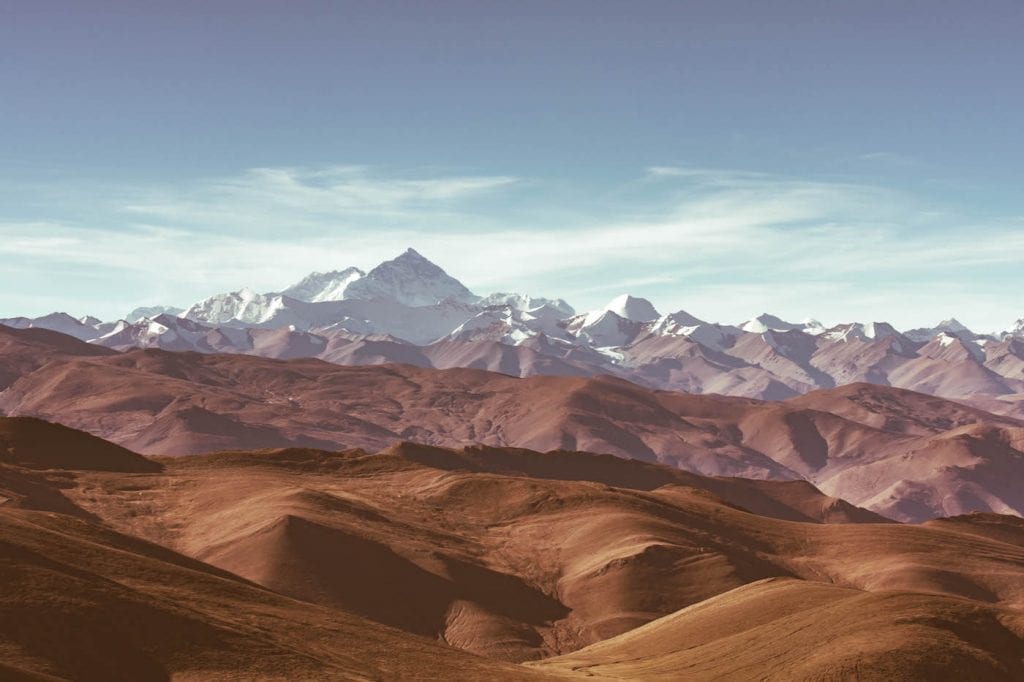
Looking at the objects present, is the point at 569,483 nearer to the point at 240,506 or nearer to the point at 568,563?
the point at 568,563

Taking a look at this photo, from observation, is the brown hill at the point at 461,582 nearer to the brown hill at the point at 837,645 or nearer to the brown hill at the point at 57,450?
the brown hill at the point at 837,645

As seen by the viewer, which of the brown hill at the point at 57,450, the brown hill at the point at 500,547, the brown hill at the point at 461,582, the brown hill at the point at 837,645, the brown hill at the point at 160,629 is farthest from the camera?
the brown hill at the point at 57,450

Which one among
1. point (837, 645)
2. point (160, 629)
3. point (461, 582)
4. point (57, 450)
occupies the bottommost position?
point (461, 582)

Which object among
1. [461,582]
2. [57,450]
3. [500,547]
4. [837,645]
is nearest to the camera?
[837,645]

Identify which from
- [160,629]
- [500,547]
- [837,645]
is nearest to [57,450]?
[500,547]

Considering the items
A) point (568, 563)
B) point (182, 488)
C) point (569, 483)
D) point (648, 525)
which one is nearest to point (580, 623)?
point (568, 563)

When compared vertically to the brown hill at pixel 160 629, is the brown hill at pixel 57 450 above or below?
above

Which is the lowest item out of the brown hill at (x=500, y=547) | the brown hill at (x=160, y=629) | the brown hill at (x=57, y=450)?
the brown hill at (x=500, y=547)

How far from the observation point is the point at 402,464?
197125 millimetres

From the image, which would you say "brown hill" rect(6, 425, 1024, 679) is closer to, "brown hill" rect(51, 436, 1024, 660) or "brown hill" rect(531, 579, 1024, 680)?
"brown hill" rect(531, 579, 1024, 680)

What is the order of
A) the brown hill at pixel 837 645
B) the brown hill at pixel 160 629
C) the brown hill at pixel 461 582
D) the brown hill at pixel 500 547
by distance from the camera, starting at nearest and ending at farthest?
1. the brown hill at pixel 160 629
2. the brown hill at pixel 461 582
3. the brown hill at pixel 837 645
4. the brown hill at pixel 500 547

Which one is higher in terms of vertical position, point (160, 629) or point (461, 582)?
point (160, 629)

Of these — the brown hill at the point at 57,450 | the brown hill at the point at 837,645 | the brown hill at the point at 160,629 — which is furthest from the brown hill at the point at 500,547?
the brown hill at the point at 160,629

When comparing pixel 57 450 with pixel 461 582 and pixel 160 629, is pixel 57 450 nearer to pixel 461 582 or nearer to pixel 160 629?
pixel 461 582
